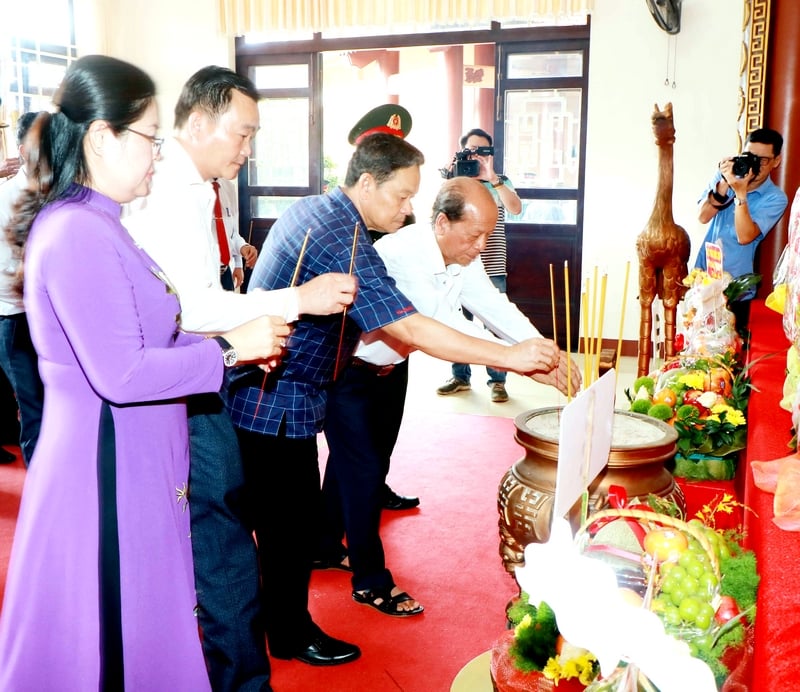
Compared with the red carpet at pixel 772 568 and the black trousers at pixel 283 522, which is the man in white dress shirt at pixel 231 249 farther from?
the red carpet at pixel 772 568

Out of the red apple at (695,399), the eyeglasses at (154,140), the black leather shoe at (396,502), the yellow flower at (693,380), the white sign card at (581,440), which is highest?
the eyeglasses at (154,140)

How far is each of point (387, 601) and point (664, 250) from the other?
5.13 ft

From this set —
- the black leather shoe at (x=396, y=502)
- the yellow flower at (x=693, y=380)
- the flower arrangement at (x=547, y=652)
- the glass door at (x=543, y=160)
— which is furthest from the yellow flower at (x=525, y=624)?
the glass door at (x=543, y=160)

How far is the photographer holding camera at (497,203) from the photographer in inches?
193

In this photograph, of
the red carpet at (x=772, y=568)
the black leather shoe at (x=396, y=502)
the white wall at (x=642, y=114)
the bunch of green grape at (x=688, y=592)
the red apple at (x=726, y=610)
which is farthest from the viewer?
the white wall at (x=642, y=114)

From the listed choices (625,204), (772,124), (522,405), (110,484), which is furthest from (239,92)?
(625,204)

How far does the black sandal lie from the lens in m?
2.33

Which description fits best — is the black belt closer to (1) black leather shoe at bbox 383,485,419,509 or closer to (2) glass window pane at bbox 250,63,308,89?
(1) black leather shoe at bbox 383,485,419,509

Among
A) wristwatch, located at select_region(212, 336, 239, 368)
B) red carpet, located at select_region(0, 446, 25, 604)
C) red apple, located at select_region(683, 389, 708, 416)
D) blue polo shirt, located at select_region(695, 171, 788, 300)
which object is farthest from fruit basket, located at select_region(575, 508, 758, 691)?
blue polo shirt, located at select_region(695, 171, 788, 300)

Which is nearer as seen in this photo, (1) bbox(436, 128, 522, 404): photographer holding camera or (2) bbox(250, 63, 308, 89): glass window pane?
(1) bbox(436, 128, 522, 404): photographer holding camera

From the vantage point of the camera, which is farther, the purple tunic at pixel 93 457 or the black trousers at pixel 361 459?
A: the black trousers at pixel 361 459

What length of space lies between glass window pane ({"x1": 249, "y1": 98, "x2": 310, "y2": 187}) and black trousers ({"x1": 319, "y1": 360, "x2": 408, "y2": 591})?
530 cm

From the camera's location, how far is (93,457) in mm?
1261

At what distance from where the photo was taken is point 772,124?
387cm
